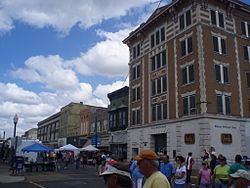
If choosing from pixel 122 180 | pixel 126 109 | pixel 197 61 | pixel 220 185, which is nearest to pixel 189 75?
pixel 197 61

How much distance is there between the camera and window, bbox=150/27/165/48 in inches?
1328

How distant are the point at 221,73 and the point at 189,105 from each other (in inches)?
157

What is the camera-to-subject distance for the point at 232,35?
3020 centimetres

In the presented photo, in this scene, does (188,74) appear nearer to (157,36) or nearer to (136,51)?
(157,36)

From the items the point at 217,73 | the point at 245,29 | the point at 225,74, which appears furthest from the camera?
the point at 245,29

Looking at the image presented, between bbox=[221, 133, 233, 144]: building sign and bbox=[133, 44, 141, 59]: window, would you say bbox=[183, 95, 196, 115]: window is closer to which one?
bbox=[221, 133, 233, 144]: building sign

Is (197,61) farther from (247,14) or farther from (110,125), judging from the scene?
(110,125)

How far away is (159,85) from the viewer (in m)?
33.4

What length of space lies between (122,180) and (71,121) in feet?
228

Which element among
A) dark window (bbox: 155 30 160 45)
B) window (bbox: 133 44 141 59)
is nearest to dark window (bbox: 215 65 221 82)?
dark window (bbox: 155 30 160 45)

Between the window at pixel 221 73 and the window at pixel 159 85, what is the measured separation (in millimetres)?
5824

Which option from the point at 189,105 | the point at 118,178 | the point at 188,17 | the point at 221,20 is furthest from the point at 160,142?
the point at 118,178

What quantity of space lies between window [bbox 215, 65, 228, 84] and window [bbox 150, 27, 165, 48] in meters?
7.50

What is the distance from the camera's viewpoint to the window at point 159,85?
106ft
